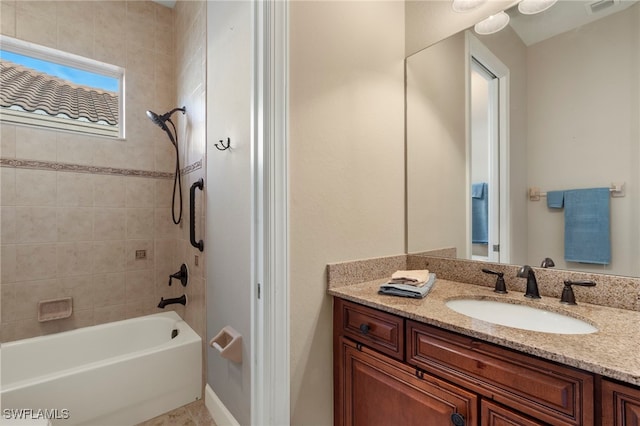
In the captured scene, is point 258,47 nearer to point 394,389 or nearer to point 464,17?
point 464,17

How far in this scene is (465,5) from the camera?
1.41 metres

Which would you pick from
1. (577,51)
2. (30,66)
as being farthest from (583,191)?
(30,66)

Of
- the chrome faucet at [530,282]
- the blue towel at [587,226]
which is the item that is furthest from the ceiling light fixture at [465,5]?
the chrome faucet at [530,282]

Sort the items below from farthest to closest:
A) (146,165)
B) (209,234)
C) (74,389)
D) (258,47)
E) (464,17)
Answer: (146,165) < (209,234) < (74,389) < (464,17) < (258,47)

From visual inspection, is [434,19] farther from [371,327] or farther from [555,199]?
[371,327]

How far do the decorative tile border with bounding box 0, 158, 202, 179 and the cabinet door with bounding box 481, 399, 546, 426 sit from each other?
2.02m

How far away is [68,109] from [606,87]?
3298 millimetres

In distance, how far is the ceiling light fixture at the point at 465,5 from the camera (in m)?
1.38

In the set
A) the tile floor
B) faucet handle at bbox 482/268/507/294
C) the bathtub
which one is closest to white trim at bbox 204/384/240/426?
the tile floor

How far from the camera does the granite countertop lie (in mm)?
632

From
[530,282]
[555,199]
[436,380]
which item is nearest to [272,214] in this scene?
[436,380]

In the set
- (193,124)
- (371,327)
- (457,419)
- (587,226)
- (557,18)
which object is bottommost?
(457,419)

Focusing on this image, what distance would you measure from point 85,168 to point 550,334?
9.79 ft

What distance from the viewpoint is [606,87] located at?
1.06 meters
